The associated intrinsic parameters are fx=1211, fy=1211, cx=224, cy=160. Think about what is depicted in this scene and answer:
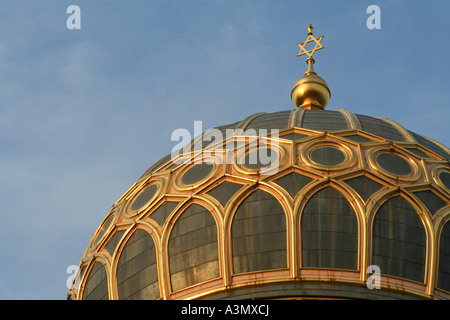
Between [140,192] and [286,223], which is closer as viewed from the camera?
[286,223]

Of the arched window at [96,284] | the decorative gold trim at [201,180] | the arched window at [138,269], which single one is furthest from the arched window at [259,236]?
the arched window at [96,284]

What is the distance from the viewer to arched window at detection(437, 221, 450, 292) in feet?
78.0

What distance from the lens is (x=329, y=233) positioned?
78.4 ft

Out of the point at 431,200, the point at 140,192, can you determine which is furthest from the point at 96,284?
the point at 431,200

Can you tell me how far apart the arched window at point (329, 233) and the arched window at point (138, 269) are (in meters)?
3.15

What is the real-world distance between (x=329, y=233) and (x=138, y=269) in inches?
157

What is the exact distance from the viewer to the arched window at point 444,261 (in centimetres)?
2378

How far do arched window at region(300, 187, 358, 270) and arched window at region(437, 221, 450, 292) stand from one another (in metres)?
1.73

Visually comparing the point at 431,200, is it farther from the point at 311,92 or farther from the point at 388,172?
the point at 311,92

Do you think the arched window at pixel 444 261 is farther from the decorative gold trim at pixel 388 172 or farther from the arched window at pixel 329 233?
the arched window at pixel 329 233

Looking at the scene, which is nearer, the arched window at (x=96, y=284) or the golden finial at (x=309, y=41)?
the arched window at (x=96, y=284)
